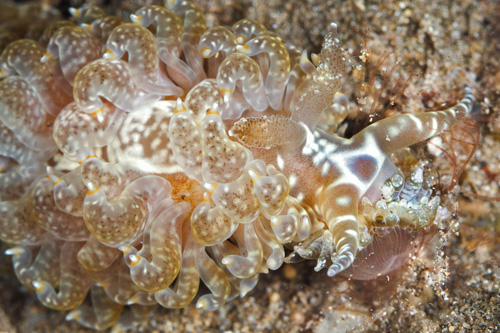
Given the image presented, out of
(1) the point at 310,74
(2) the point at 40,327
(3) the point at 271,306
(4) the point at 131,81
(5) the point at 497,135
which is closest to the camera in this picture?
(4) the point at 131,81

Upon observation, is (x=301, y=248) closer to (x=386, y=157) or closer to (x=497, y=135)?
(x=386, y=157)

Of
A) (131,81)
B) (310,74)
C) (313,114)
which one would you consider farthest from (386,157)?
(131,81)

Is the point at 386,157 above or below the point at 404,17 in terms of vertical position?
below

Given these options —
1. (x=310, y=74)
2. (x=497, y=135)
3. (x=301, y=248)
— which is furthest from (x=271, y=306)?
(x=497, y=135)

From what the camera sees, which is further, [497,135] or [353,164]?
[497,135]

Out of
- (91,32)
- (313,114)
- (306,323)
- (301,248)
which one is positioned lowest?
(306,323)

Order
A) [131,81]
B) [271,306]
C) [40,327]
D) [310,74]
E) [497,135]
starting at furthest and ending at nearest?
[40,327]
[271,306]
[497,135]
[310,74]
[131,81]
